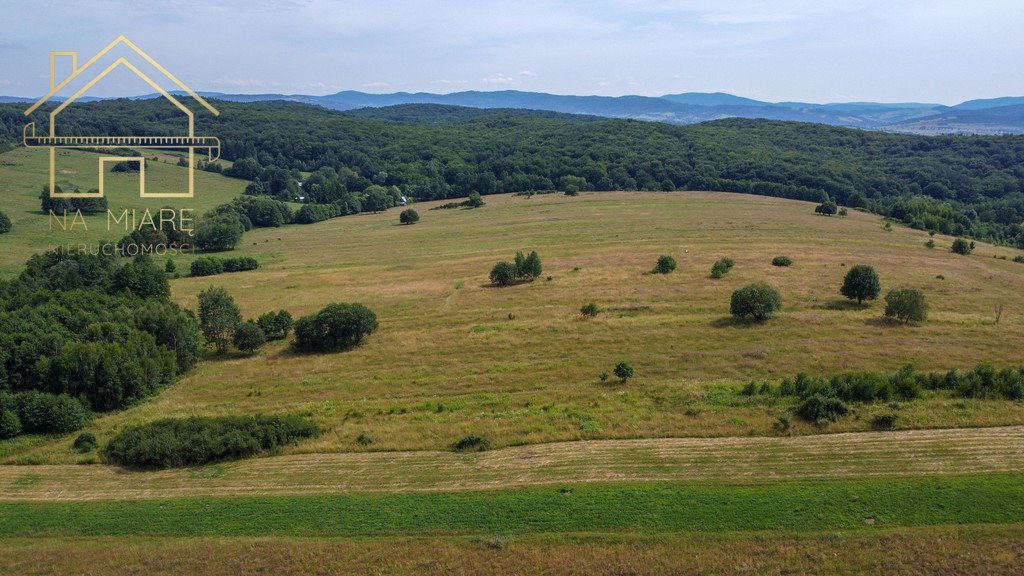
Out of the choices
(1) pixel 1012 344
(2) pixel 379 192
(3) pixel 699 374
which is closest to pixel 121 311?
(3) pixel 699 374

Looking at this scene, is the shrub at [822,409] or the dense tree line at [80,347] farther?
the dense tree line at [80,347]

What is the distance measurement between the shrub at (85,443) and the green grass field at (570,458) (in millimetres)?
811

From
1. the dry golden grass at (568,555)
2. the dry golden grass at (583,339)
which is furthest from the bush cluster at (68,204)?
the dry golden grass at (568,555)

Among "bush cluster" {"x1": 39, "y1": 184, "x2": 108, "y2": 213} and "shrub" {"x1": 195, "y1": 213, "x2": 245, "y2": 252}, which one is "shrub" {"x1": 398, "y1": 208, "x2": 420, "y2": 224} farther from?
"bush cluster" {"x1": 39, "y1": 184, "x2": 108, "y2": 213}

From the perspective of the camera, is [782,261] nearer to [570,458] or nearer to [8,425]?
[570,458]

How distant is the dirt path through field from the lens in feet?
102

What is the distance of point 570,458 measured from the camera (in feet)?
110

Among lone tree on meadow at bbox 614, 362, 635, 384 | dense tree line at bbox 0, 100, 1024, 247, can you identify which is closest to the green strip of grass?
lone tree on meadow at bbox 614, 362, 635, 384

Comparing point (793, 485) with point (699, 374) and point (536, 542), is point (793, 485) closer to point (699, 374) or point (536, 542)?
point (536, 542)

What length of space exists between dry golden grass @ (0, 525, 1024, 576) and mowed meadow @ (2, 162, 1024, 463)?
943cm

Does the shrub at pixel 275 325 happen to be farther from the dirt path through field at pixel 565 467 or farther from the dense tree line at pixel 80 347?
the dirt path through field at pixel 565 467

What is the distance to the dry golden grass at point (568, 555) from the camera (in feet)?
80.0

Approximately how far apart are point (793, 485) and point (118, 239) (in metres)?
98.5

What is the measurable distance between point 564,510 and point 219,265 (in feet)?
235
